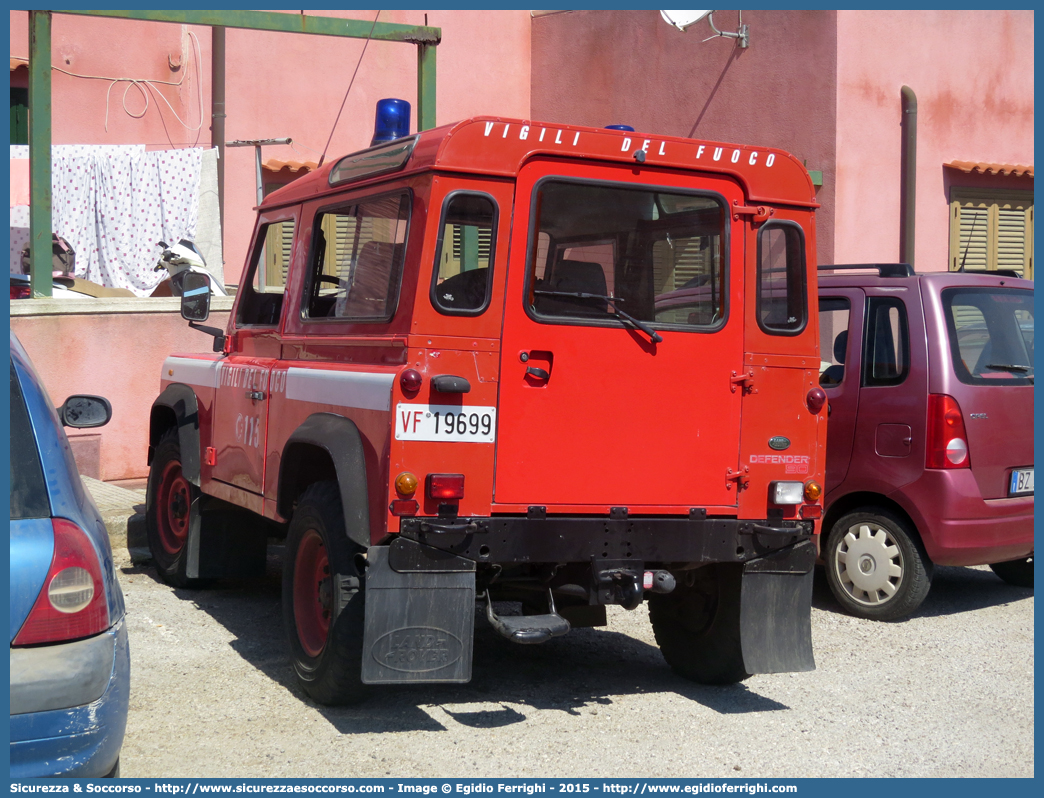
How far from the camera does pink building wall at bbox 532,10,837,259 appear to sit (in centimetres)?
1272

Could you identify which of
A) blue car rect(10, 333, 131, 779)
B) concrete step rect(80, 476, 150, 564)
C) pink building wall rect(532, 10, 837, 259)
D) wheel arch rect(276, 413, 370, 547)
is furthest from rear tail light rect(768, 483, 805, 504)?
pink building wall rect(532, 10, 837, 259)

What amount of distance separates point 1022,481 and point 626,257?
10.5ft

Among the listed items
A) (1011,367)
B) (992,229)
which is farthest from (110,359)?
(992,229)

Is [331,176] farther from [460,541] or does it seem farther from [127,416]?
[127,416]

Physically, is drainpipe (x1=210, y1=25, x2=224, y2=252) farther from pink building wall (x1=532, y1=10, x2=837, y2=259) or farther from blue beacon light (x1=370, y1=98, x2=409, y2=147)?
blue beacon light (x1=370, y1=98, x2=409, y2=147)

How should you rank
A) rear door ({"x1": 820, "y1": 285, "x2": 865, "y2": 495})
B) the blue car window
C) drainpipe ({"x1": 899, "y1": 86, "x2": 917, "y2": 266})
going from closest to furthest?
1. the blue car window
2. rear door ({"x1": 820, "y1": 285, "x2": 865, "y2": 495})
3. drainpipe ({"x1": 899, "y1": 86, "x2": 917, "y2": 266})

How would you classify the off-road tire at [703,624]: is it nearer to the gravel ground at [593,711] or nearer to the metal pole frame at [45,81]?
the gravel ground at [593,711]

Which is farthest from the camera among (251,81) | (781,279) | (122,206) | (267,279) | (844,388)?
(251,81)

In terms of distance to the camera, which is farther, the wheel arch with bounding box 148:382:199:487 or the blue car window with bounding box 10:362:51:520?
the wheel arch with bounding box 148:382:199:487

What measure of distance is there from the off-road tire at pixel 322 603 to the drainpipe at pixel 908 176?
9.85 m

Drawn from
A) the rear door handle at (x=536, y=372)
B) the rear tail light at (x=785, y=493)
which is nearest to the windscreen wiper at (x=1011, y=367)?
the rear tail light at (x=785, y=493)

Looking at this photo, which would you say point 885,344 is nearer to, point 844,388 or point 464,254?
point 844,388

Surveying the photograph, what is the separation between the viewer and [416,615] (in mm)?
4348

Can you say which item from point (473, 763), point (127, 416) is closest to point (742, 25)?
point (127, 416)
